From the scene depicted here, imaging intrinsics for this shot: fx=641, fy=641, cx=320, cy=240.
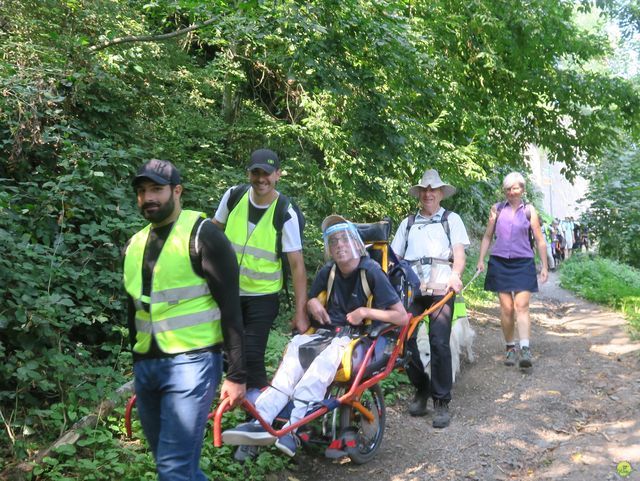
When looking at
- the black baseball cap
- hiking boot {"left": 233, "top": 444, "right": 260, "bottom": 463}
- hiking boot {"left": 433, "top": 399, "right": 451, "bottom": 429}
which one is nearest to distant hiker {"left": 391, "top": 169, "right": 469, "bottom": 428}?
hiking boot {"left": 433, "top": 399, "right": 451, "bottom": 429}

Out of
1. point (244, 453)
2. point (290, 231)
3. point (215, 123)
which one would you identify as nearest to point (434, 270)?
point (290, 231)

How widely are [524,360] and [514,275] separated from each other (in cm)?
96

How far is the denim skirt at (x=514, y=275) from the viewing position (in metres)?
7.29

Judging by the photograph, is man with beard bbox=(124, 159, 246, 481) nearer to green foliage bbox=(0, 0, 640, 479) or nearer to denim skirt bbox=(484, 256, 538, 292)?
green foliage bbox=(0, 0, 640, 479)

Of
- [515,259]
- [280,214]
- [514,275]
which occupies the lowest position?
[514,275]

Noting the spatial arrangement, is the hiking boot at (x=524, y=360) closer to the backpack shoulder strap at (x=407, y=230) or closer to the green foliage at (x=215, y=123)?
the backpack shoulder strap at (x=407, y=230)

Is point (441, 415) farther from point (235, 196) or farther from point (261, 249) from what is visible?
point (235, 196)

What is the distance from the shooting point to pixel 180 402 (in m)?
2.90

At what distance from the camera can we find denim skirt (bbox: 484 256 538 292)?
7293mm

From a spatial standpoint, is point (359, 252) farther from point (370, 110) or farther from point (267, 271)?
point (370, 110)

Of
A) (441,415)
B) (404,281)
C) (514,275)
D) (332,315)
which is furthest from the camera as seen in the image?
(514,275)

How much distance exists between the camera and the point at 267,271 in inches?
176

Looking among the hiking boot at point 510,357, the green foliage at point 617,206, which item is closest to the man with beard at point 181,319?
the hiking boot at point 510,357

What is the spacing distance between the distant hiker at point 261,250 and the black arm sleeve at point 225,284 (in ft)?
4.71
